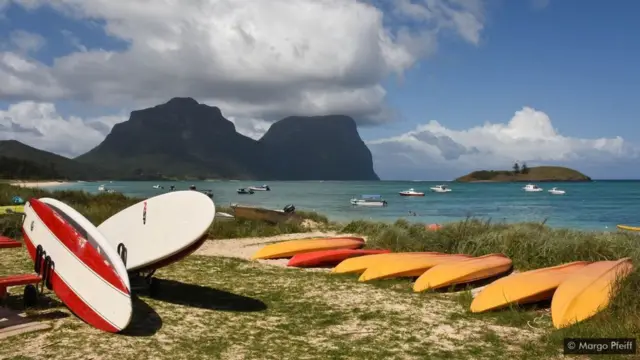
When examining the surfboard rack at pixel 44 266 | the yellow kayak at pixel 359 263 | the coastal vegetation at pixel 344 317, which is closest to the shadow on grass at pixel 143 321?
the coastal vegetation at pixel 344 317

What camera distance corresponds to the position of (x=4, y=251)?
34.2ft

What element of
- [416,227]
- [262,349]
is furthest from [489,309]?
[416,227]

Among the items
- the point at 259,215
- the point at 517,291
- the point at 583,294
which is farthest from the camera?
the point at 259,215

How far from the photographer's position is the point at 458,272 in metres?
7.88

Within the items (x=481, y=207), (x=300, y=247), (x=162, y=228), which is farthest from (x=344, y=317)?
(x=481, y=207)

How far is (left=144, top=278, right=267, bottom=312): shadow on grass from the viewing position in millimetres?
6566

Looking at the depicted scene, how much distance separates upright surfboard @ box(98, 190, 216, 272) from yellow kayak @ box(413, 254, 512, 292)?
3553mm

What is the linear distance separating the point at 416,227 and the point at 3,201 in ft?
46.4

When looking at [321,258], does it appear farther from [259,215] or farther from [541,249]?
[259,215]

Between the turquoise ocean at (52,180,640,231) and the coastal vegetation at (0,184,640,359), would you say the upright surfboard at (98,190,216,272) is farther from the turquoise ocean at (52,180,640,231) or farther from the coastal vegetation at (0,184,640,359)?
the turquoise ocean at (52,180,640,231)

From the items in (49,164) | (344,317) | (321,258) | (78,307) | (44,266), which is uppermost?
(49,164)

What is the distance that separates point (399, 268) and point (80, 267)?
5091 millimetres

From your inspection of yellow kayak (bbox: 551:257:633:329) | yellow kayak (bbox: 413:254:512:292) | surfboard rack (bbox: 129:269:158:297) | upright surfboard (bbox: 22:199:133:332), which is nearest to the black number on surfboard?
surfboard rack (bbox: 129:269:158:297)

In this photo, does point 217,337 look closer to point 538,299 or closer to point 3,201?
point 538,299
